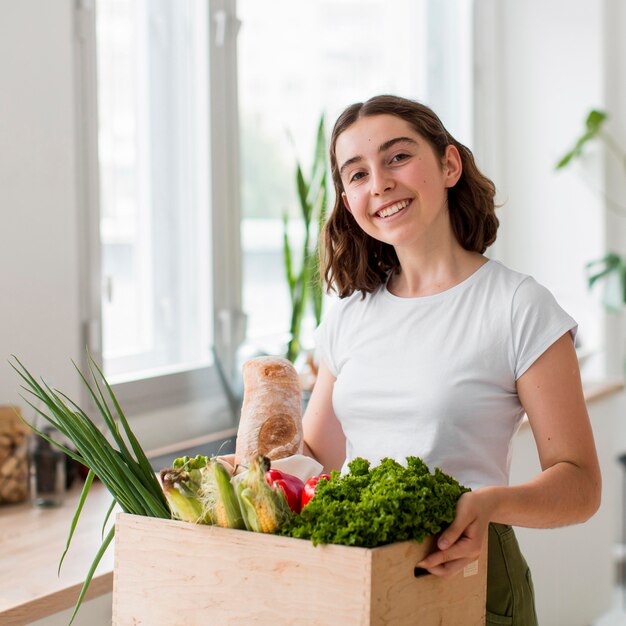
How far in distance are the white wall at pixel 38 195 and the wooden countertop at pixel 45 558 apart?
0.32 meters

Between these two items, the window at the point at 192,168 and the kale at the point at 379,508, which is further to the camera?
the window at the point at 192,168

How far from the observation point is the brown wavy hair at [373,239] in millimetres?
1561

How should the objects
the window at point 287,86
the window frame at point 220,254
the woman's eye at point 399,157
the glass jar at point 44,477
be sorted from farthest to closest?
the window at point 287,86, the window frame at point 220,254, the glass jar at point 44,477, the woman's eye at point 399,157

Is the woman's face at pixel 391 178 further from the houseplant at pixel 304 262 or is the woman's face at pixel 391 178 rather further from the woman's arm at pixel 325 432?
the houseplant at pixel 304 262

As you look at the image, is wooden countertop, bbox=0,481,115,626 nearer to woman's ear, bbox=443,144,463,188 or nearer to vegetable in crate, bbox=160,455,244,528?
vegetable in crate, bbox=160,455,244,528

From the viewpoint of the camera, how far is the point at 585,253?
14.7 ft

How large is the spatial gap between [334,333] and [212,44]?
1650 mm

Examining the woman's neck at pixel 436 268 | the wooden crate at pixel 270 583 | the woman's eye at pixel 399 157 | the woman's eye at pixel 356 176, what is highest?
the woman's eye at pixel 399 157

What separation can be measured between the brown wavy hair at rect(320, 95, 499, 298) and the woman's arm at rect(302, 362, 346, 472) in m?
0.18

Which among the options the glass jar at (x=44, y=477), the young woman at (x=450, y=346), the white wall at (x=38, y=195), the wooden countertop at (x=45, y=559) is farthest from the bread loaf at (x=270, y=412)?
the white wall at (x=38, y=195)

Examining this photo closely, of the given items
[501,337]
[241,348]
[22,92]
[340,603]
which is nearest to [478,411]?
[501,337]

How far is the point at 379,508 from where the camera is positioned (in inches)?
43.8

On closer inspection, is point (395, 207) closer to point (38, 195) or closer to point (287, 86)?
point (38, 195)

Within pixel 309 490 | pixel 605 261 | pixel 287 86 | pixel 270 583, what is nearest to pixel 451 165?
pixel 309 490
